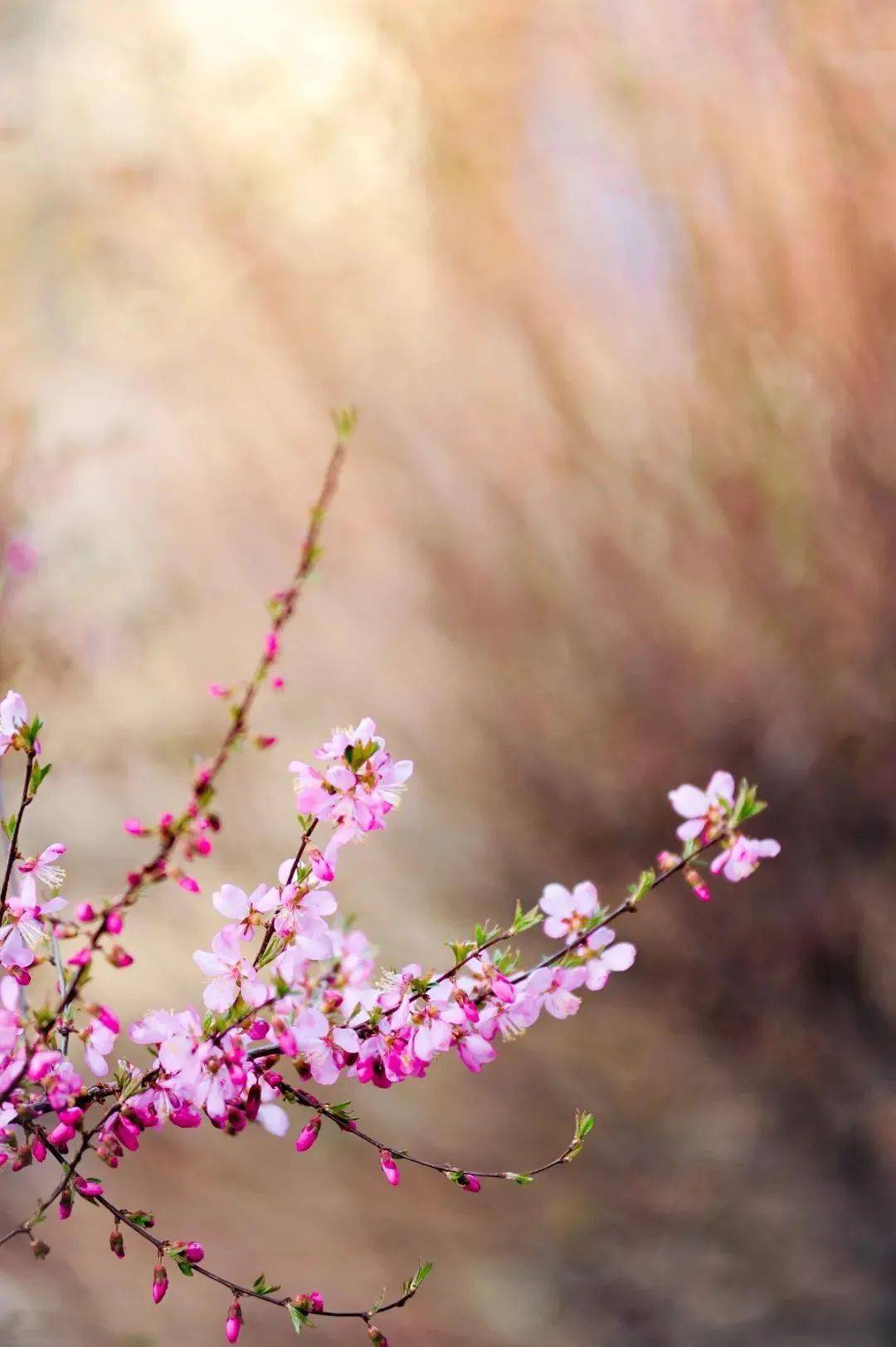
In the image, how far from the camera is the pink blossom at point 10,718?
52 centimetres

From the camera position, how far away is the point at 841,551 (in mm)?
1127

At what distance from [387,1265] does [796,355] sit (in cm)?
104

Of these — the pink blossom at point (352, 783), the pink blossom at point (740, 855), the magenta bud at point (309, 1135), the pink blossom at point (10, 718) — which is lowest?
the magenta bud at point (309, 1135)

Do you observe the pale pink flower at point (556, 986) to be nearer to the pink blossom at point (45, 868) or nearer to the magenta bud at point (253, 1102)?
the magenta bud at point (253, 1102)

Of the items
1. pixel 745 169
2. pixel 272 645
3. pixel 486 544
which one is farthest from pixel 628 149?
pixel 272 645

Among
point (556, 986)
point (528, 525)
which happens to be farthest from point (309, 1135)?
point (528, 525)

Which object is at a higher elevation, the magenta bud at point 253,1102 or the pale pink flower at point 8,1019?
the pale pink flower at point 8,1019

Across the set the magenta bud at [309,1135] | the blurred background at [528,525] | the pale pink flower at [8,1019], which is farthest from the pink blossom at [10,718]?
the blurred background at [528,525]

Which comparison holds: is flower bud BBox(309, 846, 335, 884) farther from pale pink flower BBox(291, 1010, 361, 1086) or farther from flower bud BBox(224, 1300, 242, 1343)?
flower bud BBox(224, 1300, 242, 1343)

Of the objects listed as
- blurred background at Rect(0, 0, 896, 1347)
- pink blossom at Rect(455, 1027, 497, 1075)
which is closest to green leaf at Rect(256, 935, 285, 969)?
pink blossom at Rect(455, 1027, 497, 1075)

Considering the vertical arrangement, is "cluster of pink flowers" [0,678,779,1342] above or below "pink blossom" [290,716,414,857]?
below

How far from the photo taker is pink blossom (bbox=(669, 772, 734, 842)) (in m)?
0.54

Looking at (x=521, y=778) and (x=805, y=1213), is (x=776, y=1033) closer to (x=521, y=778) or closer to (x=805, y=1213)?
(x=805, y=1213)

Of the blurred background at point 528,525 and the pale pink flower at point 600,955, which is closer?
the pale pink flower at point 600,955
